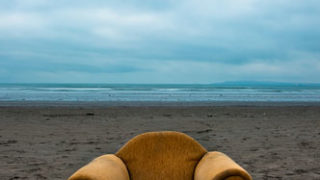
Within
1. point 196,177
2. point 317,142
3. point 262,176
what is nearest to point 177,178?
point 196,177

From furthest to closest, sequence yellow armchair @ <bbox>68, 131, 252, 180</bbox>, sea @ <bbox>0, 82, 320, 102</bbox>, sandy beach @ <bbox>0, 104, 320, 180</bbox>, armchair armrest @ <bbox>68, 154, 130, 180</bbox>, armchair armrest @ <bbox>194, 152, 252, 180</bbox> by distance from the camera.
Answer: sea @ <bbox>0, 82, 320, 102</bbox>
sandy beach @ <bbox>0, 104, 320, 180</bbox>
yellow armchair @ <bbox>68, 131, 252, 180</bbox>
armchair armrest @ <bbox>194, 152, 252, 180</bbox>
armchair armrest @ <bbox>68, 154, 130, 180</bbox>

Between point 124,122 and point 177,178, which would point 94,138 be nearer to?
point 124,122

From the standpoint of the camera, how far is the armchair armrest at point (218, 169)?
2311 millimetres

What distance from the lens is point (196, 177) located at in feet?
9.11

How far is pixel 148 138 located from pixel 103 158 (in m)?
0.47

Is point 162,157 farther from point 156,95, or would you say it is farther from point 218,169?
point 156,95

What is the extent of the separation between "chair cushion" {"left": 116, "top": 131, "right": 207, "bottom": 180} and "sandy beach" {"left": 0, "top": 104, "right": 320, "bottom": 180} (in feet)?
7.22

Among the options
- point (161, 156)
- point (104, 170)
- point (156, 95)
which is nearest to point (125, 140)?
point (161, 156)

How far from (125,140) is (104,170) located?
5365 millimetres

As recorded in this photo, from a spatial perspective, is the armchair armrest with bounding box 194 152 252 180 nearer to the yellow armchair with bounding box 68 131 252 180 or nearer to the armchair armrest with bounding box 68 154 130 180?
the yellow armchair with bounding box 68 131 252 180

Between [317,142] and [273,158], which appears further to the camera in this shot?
[317,142]

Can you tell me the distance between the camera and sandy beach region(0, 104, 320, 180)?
205 inches

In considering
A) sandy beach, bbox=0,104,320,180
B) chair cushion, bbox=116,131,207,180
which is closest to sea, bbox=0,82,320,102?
sandy beach, bbox=0,104,320,180

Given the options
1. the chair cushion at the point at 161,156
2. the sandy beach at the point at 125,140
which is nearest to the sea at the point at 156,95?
the sandy beach at the point at 125,140
